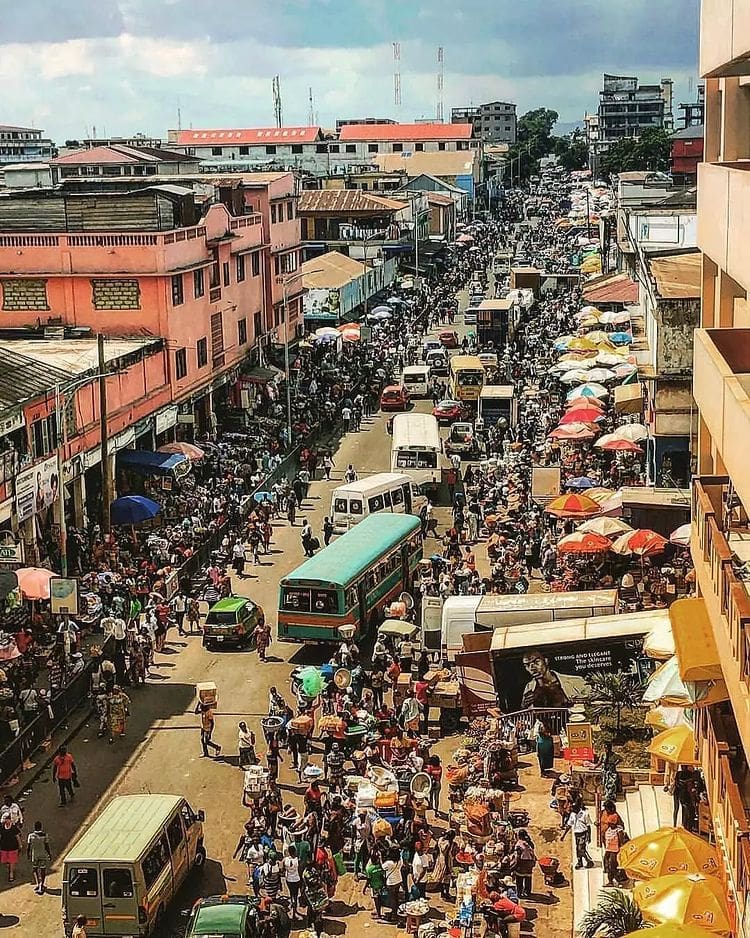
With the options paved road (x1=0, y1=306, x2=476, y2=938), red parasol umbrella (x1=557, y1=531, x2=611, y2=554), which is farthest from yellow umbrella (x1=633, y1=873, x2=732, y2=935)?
red parasol umbrella (x1=557, y1=531, x2=611, y2=554)

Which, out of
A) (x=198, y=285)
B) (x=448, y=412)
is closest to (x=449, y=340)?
(x=448, y=412)

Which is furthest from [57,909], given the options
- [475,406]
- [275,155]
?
[275,155]

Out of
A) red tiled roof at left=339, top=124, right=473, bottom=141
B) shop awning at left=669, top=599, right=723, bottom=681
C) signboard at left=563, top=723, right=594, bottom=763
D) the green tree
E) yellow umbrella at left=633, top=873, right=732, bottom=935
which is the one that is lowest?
signboard at left=563, top=723, right=594, bottom=763

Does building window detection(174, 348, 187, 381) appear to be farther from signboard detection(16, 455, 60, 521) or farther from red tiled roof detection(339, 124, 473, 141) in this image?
red tiled roof detection(339, 124, 473, 141)

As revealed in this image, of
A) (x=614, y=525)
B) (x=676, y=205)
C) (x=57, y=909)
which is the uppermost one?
(x=676, y=205)

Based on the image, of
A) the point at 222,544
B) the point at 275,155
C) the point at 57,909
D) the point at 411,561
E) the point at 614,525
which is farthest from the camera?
the point at 275,155

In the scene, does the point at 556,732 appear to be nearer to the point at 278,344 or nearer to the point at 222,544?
the point at 222,544
